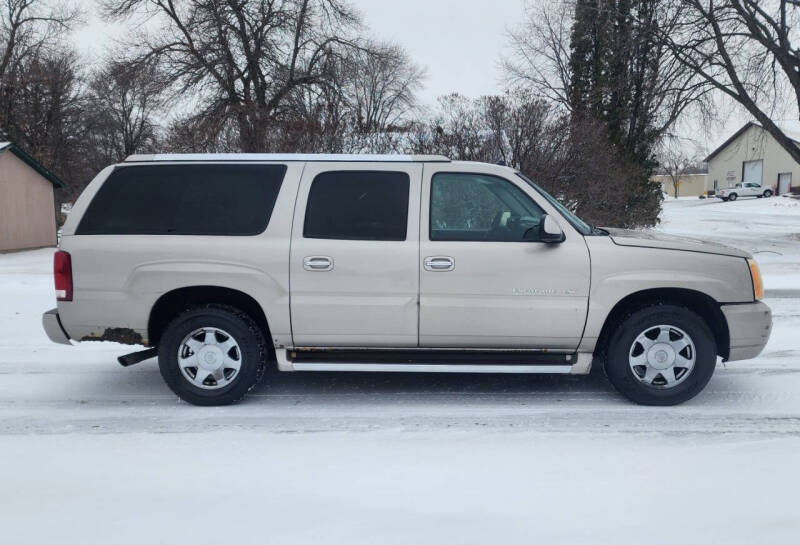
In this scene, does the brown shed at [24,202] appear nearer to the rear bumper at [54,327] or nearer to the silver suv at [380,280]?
the rear bumper at [54,327]

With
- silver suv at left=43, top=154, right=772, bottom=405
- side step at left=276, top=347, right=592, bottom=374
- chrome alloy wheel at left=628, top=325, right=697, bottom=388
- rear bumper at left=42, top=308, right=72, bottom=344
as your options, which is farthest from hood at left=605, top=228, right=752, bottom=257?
rear bumper at left=42, top=308, right=72, bottom=344

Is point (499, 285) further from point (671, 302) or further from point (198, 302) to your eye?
point (198, 302)

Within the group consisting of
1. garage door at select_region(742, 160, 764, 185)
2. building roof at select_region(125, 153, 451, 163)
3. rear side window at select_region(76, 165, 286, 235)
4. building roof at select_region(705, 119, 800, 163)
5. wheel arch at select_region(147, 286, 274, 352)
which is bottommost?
wheel arch at select_region(147, 286, 274, 352)

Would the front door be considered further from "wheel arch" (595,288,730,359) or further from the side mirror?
"wheel arch" (595,288,730,359)

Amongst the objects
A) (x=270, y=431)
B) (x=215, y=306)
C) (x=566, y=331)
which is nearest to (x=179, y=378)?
(x=215, y=306)

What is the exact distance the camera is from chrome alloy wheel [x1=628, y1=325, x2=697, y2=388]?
5078 millimetres

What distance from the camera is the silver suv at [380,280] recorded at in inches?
198

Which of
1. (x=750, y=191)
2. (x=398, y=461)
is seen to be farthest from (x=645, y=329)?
(x=750, y=191)

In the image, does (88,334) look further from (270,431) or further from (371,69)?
(371,69)

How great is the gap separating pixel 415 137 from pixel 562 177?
3719 mm

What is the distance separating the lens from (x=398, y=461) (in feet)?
13.6

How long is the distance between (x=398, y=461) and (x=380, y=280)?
1437mm

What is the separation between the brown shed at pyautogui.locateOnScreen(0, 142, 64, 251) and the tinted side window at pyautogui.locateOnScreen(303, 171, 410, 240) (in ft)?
69.5

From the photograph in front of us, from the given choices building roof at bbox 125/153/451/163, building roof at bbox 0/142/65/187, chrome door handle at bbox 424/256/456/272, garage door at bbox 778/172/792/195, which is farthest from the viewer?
garage door at bbox 778/172/792/195
